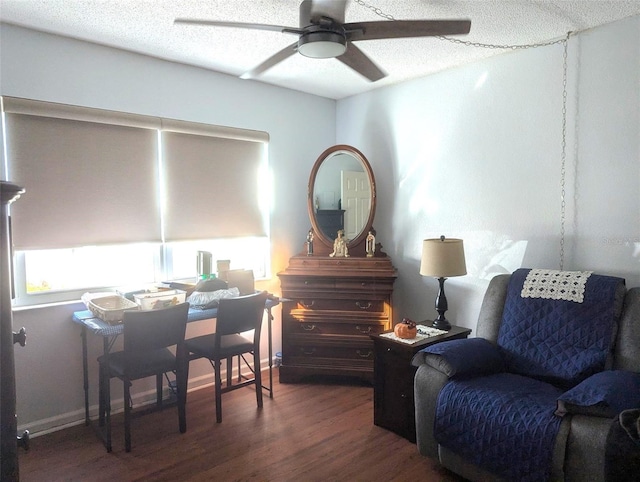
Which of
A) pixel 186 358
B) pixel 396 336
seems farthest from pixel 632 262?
pixel 186 358

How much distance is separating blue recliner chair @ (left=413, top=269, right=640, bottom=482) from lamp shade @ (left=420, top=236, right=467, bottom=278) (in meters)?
0.26

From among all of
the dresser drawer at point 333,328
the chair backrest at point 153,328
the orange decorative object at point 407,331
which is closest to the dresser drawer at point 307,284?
the dresser drawer at point 333,328

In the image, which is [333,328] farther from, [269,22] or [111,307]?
[269,22]

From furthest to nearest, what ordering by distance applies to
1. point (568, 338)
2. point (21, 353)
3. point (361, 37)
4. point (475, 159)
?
point (475, 159)
point (21, 353)
point (568, 338)
point (361, 37)

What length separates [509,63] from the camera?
3.15 meters

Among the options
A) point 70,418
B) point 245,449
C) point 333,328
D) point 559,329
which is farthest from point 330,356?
point 70,418

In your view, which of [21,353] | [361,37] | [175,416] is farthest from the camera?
[175,416]

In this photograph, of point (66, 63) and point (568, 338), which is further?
point (66, 63)

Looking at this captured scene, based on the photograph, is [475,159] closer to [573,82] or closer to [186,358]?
[573,82]

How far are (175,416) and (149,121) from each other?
2.07 m

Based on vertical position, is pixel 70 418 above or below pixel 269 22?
below

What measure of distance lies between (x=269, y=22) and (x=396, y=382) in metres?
2.31

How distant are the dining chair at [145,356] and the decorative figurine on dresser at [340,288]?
1.03m

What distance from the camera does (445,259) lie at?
2967 mm
